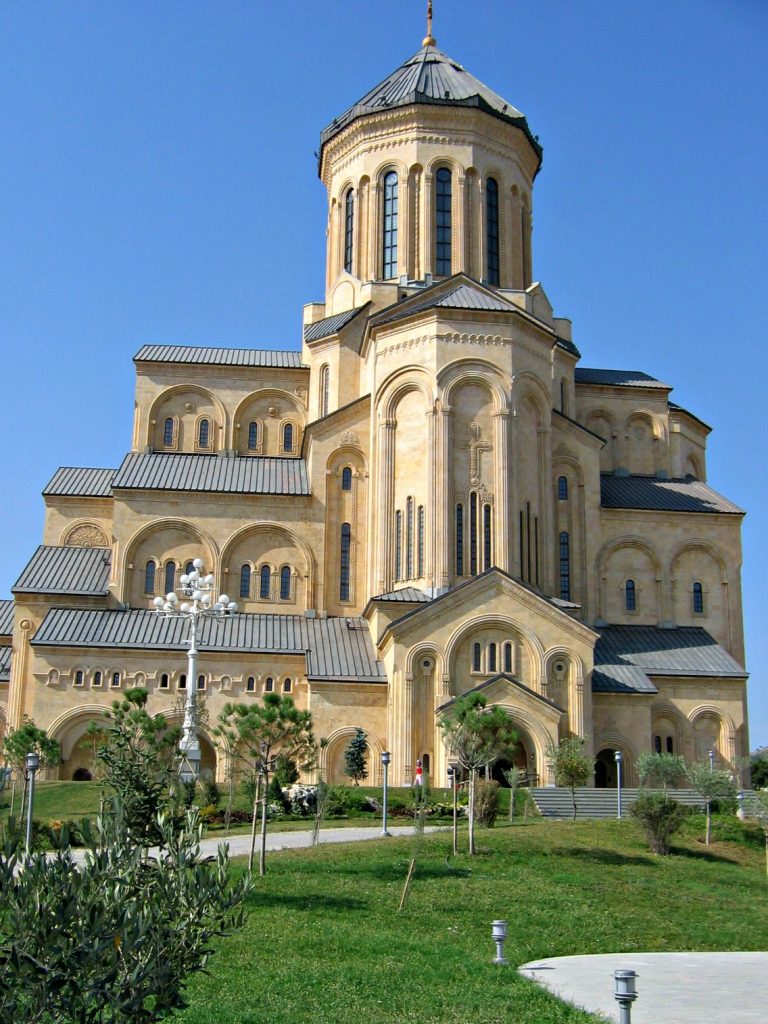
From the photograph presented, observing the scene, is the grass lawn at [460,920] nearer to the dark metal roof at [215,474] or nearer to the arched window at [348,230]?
the dark metal roof at [215,474]

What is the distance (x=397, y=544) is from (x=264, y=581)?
20.0ft

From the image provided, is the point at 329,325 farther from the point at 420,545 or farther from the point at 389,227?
the point at 420,545

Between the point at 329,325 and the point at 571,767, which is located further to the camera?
the point at 329,325

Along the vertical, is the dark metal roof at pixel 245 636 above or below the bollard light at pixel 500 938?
above

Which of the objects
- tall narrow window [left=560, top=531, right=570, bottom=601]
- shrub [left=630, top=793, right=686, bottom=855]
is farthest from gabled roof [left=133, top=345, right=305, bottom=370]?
shrub [left=630, top=793, right=686, bottom=855]

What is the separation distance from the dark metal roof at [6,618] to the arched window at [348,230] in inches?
775

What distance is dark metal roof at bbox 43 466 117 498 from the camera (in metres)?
49.4

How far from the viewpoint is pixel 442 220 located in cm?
4875

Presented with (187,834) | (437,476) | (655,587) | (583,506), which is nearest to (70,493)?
(437,476)

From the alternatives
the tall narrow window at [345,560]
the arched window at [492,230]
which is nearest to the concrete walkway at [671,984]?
the tall narrow window at [345,560]

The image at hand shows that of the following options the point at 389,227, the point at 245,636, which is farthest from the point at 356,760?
the point at 389,227

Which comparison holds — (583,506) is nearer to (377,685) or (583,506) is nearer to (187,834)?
(377,685)

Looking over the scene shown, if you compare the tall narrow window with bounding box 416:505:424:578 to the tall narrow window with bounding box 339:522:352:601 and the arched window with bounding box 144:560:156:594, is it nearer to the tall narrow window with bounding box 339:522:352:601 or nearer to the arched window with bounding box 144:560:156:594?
the tall narrow window with bounding box 339:522:352:601

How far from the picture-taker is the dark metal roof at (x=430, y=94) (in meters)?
48.9
